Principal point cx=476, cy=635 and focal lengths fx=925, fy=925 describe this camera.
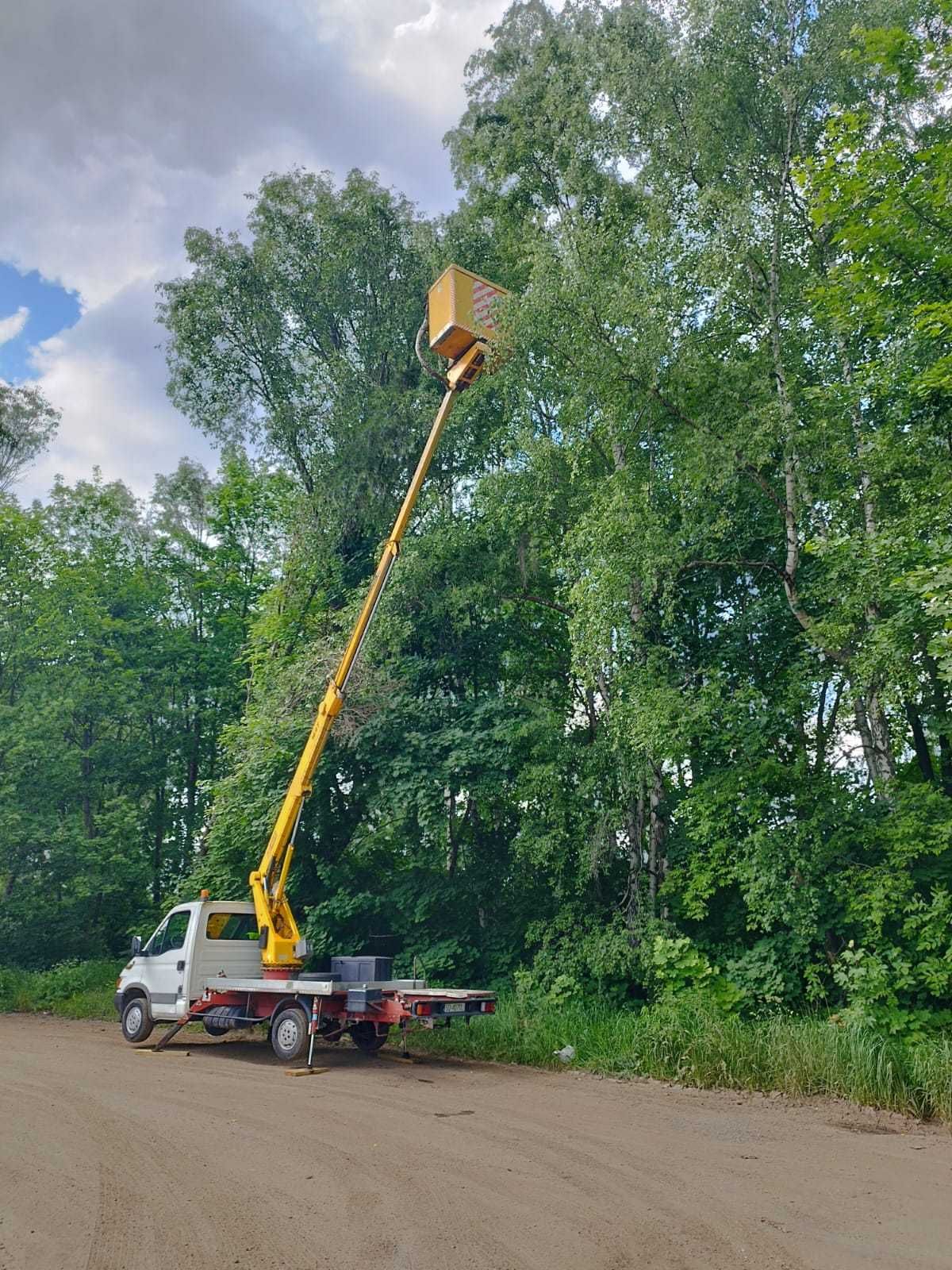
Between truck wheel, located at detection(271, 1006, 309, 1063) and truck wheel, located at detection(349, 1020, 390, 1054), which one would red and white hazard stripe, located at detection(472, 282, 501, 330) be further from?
truck wheel, located at detection(349, 1020, 390, 1054)

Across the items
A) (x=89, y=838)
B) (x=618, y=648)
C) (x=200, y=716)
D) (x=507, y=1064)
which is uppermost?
(x=200, y=716)

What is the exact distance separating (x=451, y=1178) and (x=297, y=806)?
7.77 meters

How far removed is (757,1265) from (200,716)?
25136 mm

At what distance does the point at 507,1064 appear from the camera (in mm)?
12273

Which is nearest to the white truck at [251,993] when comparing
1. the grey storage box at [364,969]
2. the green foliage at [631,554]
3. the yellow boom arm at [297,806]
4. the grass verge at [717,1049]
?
the grey storage box at [364,969]

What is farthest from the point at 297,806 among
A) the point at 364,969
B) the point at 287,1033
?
the point at 287,1033

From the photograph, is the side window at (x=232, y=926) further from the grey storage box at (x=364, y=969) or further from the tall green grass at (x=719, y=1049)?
the tall green grass at (x=719, y=1049)

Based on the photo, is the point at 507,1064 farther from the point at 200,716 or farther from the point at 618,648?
the point at 200,716

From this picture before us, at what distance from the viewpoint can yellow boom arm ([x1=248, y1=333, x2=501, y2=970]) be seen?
43.1 ft

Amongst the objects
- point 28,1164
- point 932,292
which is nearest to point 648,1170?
point 28,1164

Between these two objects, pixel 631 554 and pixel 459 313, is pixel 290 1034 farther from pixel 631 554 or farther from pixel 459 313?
pixel 459 313

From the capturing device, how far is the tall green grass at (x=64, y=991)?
60.2 feet

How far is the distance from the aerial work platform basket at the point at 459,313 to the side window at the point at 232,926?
9112 millimetres

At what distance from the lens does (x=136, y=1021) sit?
13688 millimetres
